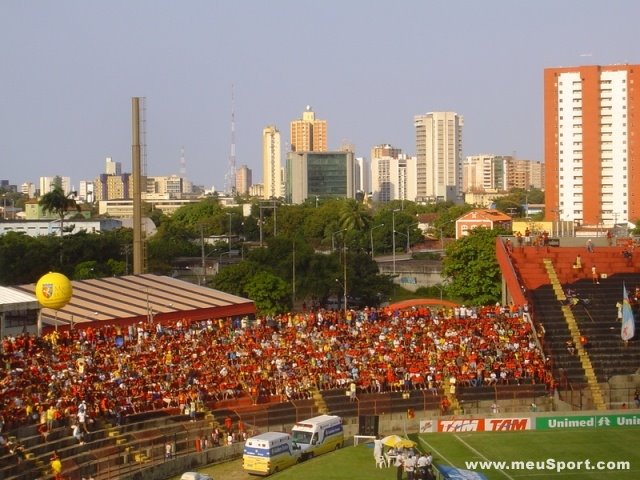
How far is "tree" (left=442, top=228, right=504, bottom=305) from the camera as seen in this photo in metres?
75.9

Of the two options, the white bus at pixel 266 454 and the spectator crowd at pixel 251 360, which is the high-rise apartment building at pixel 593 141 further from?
the white bus at pixel 266 454

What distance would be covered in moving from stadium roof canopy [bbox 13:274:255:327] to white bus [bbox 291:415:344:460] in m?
13.9

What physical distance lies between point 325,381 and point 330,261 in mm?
40649

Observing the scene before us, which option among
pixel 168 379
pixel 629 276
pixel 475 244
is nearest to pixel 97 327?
pixel 168 379

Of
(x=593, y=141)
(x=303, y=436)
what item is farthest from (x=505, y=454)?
(x=593, y=141)

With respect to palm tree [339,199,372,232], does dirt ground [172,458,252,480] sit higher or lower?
lower

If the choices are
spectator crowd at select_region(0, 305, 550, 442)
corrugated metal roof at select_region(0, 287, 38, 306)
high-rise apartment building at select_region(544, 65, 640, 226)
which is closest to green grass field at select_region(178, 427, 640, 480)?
spectator crowd at select_region(0, 305, 550, 442)

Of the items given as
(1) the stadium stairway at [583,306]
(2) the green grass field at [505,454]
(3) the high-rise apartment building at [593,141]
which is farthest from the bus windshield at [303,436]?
(3) the high-rise apartment building at [593,141]

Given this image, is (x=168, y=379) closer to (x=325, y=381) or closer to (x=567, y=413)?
(x=325, y=381)

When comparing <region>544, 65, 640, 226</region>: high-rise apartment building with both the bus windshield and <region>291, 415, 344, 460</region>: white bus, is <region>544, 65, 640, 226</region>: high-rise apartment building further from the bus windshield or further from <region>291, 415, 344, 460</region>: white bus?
the bus windshield

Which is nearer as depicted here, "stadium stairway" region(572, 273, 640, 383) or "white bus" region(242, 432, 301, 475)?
"white bus" region(242, 432, 301, 475)

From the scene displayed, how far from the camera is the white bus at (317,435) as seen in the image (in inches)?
1463

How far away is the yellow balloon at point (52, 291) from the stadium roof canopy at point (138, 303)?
7.53 ft

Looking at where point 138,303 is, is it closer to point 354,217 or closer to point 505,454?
point 505,454
